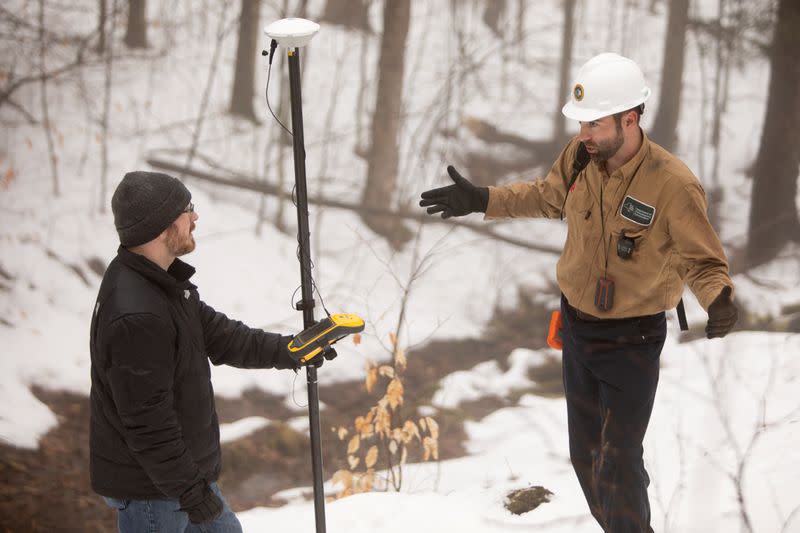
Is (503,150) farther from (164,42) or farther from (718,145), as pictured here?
(164,42)

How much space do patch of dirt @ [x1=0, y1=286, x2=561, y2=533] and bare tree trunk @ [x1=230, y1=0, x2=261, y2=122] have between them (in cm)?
314

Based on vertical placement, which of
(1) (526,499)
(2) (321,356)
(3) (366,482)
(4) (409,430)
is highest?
(2) (321,356)

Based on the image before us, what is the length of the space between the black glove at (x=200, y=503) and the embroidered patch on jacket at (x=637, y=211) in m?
1.52

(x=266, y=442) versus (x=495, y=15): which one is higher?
(x=495, y=15)

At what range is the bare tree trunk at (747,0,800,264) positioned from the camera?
22.3 ft

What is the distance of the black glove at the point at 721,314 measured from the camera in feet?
7.26

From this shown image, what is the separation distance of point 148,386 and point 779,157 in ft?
21.6

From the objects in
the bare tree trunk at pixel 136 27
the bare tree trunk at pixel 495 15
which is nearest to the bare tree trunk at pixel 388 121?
the bare tree trunk at pixel 495 15

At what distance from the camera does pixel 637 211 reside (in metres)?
2.47

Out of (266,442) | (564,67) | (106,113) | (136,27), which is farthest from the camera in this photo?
(564,67)

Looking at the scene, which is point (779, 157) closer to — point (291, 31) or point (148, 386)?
point (291, 31)

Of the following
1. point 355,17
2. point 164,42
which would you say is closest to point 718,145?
point 355,17

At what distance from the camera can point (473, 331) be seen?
24.1ft

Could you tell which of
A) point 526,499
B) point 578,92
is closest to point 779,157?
point 526,499
